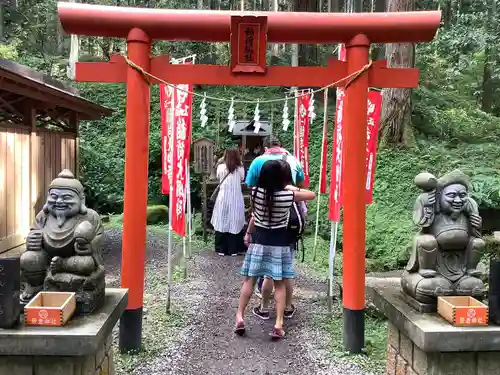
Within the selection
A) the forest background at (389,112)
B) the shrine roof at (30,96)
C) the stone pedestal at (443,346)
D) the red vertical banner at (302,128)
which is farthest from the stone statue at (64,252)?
the red vertical banner at (302,128)

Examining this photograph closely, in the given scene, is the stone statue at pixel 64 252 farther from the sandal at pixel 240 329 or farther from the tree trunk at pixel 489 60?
the tree trunk at pixel 489 60

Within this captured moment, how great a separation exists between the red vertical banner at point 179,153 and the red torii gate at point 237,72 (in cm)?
139

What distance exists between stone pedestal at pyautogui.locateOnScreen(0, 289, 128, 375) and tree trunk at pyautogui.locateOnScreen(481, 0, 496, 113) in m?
14.4

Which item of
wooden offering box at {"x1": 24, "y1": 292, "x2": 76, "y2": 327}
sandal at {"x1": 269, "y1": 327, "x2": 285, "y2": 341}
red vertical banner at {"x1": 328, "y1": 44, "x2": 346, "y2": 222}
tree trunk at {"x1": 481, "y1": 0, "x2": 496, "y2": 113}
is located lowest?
sandal at {"x1": 269, "y1": 327, "x2": 285, "y2": 341}

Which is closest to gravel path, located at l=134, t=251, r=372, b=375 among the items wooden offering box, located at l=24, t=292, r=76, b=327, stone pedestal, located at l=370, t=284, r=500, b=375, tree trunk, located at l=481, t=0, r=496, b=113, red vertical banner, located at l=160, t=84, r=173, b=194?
stone pedestal, located at l=370, t=284, r=500, b=375

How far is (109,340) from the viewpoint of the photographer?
3.93 metres

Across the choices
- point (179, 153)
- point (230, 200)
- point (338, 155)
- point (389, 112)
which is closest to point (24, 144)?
point (179, 153)

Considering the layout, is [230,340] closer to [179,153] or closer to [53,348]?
[53,348]

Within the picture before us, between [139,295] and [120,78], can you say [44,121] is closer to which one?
[120,78]

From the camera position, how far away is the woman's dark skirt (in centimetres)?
966

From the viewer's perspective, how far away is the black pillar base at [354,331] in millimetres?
4793

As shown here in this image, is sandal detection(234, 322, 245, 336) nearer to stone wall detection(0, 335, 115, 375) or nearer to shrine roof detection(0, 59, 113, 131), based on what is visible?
stone wall detection(0, 335, 115, 375)

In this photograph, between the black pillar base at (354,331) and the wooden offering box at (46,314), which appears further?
the black pillar base at (354,331)

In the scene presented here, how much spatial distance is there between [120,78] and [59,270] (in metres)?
2.18
